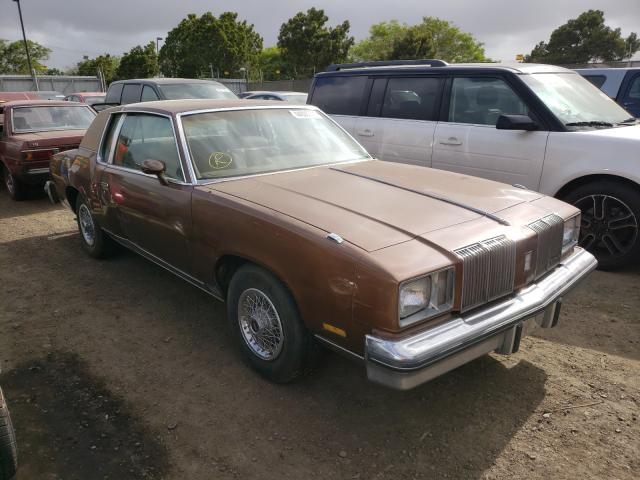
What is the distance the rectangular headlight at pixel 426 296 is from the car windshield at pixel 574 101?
3167 mm

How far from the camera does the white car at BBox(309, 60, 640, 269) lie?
4484 mm

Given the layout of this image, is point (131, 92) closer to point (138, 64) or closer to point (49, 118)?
point (49, 118)

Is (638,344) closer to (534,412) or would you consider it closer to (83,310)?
(534,412)

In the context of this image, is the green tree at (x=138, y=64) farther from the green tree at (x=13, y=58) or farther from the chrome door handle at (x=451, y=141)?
the chrome door handle at (x=451, y=141)

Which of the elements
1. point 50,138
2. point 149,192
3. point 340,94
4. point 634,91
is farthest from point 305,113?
point 634,91

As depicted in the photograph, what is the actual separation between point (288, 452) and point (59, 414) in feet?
4.51

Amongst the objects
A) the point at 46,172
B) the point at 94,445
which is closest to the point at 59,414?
the point at 94,445

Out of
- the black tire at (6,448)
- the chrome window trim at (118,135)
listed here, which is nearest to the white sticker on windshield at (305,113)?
the chrome window trim at (118,135)

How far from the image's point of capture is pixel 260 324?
9.76ft

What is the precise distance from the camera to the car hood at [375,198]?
258 centimetres

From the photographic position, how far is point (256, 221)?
2.79 m

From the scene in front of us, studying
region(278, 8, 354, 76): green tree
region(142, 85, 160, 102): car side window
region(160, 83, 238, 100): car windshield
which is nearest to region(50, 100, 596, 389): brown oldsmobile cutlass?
region(160, 83, 238, 100): car windshield

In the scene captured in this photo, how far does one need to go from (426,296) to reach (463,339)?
265 millimetres

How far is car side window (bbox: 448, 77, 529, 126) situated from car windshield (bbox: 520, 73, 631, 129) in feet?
0.70
